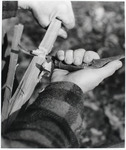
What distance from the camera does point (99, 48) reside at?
8.61 ft

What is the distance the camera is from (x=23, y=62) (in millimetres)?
2516

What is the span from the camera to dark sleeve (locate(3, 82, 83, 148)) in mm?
1072

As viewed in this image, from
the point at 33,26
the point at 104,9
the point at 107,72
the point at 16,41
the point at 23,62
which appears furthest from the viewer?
the point at 104,9

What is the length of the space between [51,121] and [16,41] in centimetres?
35

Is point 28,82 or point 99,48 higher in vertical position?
point 28,82

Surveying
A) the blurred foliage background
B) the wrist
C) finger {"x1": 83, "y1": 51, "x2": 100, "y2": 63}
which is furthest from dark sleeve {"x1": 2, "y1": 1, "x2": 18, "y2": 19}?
the blurred foliage background

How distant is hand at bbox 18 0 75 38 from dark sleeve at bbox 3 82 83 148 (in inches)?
15.8

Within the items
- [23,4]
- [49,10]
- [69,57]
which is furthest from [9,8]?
[69,57]

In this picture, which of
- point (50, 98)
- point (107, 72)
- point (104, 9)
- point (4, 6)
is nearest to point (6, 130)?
point (50, 98)

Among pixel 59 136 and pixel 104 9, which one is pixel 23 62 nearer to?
pixel 104 9

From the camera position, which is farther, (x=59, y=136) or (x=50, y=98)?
(x=50, y=98)

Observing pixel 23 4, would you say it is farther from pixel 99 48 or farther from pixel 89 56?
pixel 99 48

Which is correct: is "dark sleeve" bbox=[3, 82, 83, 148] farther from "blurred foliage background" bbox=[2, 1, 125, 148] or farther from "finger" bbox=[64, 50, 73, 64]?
"blurred foliage background" bbox=[2, 1, 125, 148]

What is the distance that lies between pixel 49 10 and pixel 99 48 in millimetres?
1115
